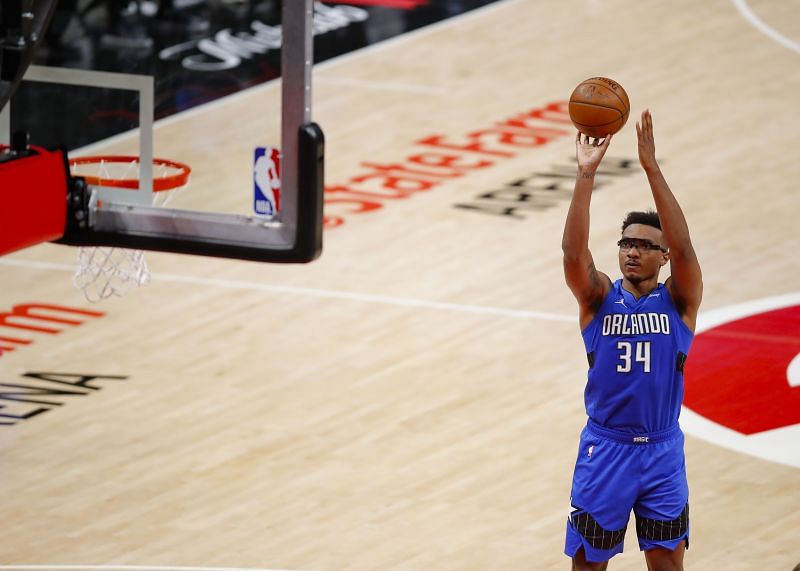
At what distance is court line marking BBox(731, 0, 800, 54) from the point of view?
17188 millimetres

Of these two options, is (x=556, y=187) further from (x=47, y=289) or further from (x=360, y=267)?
Result: (x=47, y=289)

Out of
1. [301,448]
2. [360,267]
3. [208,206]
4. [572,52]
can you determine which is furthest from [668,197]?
[572,52]

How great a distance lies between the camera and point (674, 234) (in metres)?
6.48

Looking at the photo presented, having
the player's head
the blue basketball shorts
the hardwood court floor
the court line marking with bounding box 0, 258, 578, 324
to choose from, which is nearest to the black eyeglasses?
the player's head

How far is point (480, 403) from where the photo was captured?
1020 centimetres

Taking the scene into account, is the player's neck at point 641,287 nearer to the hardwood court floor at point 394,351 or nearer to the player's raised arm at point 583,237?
the player's raised arm at point 583,237

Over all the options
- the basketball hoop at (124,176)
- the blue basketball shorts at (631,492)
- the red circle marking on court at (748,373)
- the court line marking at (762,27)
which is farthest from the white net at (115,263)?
the court line marking at (762,27)

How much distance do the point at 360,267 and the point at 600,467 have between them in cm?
600

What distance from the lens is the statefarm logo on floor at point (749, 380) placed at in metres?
9.66

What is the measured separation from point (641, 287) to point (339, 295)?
5448 mm

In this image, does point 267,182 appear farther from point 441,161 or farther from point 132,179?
point 441,161

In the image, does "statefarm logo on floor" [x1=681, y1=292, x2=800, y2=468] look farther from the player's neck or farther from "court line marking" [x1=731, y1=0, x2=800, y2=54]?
"court line marking" [x1=731, y1=0, x2=800, y2=54]

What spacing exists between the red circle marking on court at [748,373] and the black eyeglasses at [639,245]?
3.31 metres

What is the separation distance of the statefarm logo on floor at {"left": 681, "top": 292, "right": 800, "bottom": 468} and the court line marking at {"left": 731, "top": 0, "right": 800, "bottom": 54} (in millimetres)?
6056
